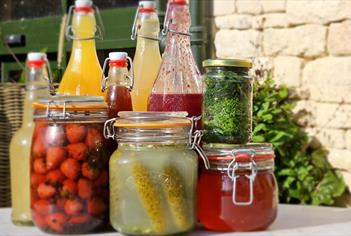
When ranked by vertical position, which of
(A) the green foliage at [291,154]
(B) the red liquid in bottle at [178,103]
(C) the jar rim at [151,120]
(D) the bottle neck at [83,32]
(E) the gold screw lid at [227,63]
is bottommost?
(A) the green foliage at [291,154]

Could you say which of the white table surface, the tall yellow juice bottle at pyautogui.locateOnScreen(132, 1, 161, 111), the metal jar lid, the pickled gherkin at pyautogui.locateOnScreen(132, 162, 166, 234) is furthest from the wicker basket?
the pickled gherkin at pyautogui.locateOnScreen(132, 162, 166, 234)

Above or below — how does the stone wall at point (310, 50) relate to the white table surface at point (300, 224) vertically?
above

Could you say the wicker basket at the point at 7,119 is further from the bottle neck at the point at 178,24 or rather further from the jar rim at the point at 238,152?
the jar rim at the point at 238,152

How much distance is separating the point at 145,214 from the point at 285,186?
4.66ft

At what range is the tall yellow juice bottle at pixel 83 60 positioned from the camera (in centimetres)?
122

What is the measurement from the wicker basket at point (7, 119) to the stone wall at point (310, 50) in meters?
0.84

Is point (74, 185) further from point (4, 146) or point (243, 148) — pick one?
point (4, 146)

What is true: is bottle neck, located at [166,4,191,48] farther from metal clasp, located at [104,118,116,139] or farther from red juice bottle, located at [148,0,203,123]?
metal clasp, located at [104,118,116,139]

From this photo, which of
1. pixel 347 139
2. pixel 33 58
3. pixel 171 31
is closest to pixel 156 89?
pixel 171 31

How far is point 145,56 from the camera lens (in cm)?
129

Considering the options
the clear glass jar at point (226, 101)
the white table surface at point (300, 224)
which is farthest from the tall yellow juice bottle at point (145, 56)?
the white table surface at point (300, 224)

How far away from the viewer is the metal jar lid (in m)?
1.11

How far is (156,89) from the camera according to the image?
1.23m

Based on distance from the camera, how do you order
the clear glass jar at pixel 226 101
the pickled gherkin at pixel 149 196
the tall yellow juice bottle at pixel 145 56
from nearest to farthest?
the pickled gherkin at pixel 149 196 → the clear glass jar at pixel 226 101 → the tall yellow juice bottle at pixel 145 56
